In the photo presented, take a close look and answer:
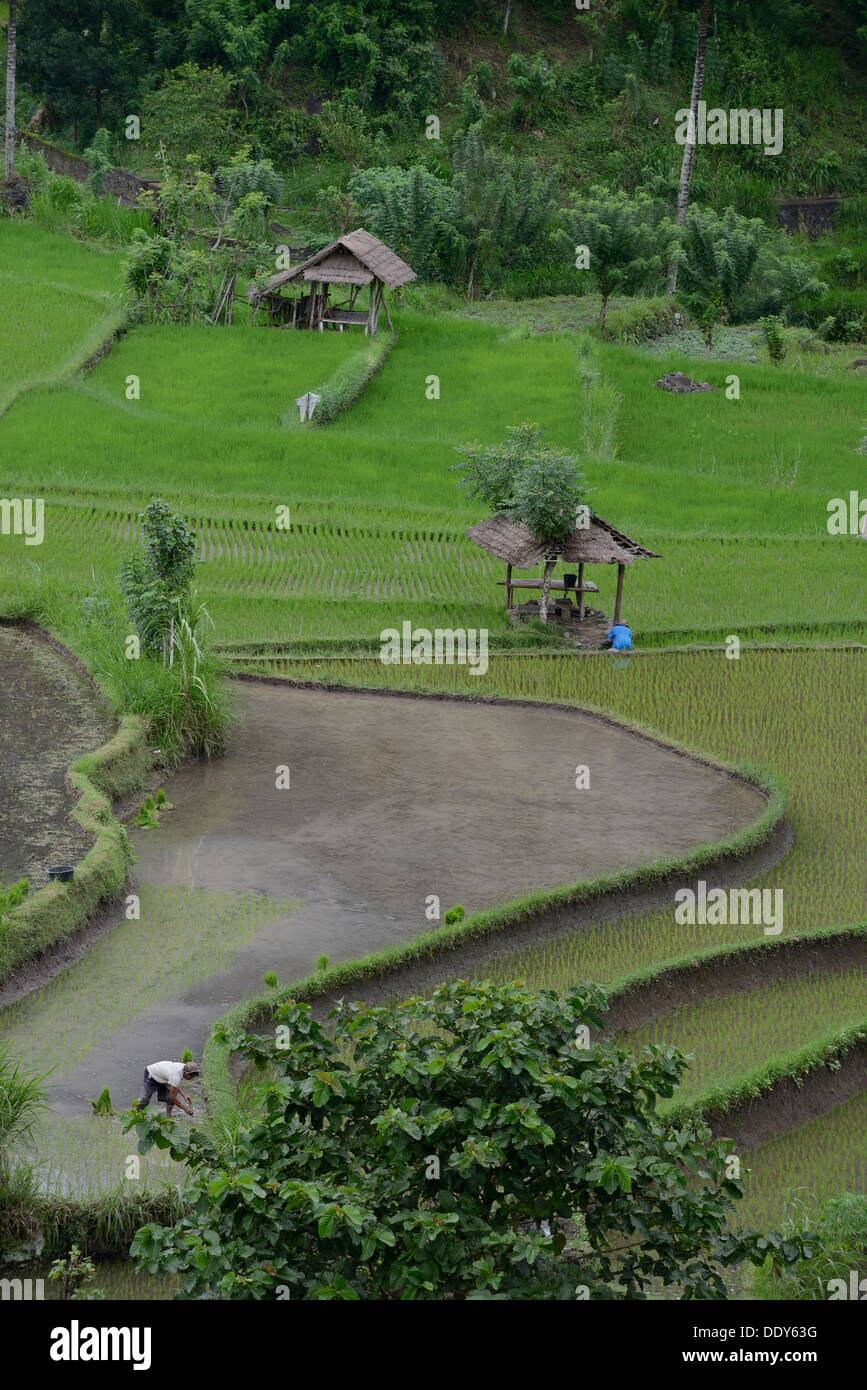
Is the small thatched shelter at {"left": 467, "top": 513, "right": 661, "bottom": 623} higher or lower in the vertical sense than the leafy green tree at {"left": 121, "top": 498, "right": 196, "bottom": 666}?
higher

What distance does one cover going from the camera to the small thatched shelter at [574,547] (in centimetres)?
1575

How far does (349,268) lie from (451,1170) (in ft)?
73.0

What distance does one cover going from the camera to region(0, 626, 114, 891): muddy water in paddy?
1097 cm

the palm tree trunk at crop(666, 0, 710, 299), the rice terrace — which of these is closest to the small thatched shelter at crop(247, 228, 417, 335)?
the rice terrace

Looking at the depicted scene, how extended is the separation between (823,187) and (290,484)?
2499 centimetres

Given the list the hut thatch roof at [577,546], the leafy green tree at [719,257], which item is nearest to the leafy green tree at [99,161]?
the leafy green tree at [719,257]

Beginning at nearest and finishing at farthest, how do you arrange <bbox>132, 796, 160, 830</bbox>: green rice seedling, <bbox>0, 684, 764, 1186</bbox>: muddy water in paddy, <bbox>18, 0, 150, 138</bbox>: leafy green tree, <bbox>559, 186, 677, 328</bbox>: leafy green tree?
1. <bbox>0, 684, 764, 1186</bbox>: muddy water in paddy
2. <bbox>132, 796, 160, 830</bbox>: green rice seedling
3. <bbox>559, 186, 677, 328</bbox>: leafy green tree
4. <bbox>18, 0, 150, 138</bbox>: leafy green tree

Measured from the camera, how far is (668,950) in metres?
10.6

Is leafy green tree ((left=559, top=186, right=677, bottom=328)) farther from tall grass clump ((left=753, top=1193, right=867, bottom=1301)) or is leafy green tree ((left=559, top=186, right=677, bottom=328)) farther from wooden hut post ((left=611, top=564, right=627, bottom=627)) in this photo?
tall grass clump ((left=753, top=1193, right=867, bottom=1301))

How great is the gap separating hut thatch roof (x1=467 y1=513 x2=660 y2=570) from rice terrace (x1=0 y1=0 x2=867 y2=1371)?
1.8 inches

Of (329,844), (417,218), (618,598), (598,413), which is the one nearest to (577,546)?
(618,598)

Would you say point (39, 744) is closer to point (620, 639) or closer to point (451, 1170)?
point (620, 639)

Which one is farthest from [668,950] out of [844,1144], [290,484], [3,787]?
[290,484]

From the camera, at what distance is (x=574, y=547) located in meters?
15.8
